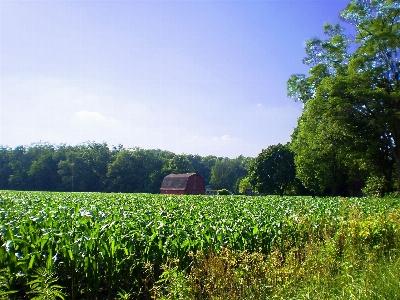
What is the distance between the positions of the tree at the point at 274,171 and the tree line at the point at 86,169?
34.1 metres

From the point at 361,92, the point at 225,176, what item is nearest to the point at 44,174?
the point at 225,176

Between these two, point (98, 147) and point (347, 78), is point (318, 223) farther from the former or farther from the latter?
point (98, 147)

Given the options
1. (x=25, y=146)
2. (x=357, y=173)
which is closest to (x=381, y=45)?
(x=357, y=173)

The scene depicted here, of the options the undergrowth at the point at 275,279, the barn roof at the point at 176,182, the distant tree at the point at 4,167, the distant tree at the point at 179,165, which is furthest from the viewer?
the distant tree at the point at 4,167

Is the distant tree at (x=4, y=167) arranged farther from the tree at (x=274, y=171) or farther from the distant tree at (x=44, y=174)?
the tree at (x=274, y=171)

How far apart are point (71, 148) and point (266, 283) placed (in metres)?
106

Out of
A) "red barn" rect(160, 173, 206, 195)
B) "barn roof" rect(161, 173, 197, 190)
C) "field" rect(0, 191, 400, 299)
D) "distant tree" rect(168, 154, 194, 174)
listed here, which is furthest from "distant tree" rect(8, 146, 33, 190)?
"field" rect(0, 191, 400, 299)

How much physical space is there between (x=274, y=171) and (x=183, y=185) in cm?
2032

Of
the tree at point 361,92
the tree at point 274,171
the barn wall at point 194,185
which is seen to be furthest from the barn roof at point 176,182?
the tree at point 361,92

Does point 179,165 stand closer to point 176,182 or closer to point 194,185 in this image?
point 176,182

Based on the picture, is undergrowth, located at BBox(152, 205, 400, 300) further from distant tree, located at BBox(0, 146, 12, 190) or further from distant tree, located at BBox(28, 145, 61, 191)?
distant tree, located at BBox(0, 146, 12, 190)

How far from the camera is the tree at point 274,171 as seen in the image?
2058 inches

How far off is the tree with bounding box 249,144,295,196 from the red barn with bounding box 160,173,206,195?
16066mm

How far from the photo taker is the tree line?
8344 cm
